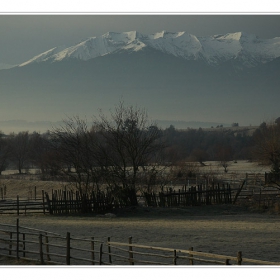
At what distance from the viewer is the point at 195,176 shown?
46594mm

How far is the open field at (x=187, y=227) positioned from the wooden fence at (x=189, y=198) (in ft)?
2.40

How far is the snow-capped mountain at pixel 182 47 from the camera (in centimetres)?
1814

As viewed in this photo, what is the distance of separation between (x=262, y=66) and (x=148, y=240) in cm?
809

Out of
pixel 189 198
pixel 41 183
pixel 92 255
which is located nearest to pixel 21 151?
pixel 41 183

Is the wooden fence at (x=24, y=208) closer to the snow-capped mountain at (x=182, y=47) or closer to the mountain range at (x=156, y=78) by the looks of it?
the mountain range at (x=156, y=78)

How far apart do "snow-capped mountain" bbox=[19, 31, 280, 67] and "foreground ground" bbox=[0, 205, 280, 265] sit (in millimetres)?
6275

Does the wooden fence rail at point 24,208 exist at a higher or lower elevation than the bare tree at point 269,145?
lower

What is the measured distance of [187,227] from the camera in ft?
68.8

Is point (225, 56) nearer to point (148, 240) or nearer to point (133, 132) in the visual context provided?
point (148, 240)

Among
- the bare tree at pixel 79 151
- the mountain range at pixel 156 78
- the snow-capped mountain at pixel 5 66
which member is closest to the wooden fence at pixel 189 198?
the bare tree at pixel 79 151

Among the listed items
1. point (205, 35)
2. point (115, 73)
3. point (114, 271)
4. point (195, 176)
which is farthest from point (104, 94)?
point (195, 176)

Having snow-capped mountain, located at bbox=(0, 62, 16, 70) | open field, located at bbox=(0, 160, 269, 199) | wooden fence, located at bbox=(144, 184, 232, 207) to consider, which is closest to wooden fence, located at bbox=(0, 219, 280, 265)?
snow-capped mountain, located at bbox=(0, 62, 16, 70)

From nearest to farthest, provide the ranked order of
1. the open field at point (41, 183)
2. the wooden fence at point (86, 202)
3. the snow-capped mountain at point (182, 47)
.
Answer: the snow-capped mountain at point (182, 47)
the wooden fence at point (86, 202)
the open field at point (41, 183)

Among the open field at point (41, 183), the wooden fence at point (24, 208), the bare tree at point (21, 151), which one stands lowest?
the wooden fence at point (24, 208)
